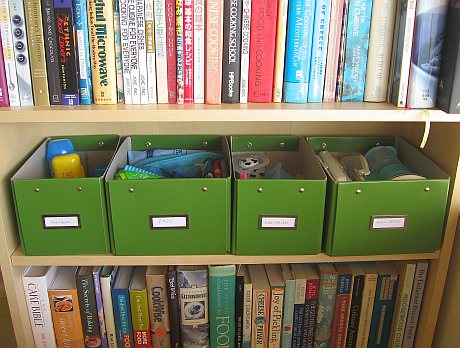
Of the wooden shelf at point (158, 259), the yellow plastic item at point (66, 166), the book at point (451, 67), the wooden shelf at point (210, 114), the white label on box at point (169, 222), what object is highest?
the book at point (451, 67)

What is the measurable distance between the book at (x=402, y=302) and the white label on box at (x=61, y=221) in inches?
31.4

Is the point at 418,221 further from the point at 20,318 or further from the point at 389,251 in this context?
the point at 20,318

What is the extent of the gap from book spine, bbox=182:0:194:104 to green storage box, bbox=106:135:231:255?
19 centimetres

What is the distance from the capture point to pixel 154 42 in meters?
1.01

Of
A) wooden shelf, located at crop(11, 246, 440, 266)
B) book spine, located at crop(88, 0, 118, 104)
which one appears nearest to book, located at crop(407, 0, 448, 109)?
wooden shelf, located at crop(11, 246, 440, 266)

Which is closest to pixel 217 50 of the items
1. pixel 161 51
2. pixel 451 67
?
pixel 161 51

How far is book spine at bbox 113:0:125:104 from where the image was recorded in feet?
3.25

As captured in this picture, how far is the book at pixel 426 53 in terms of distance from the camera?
96 centimetres

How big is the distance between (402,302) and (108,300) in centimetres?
74

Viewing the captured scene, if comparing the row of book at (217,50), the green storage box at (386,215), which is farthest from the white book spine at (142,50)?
the green storage box at (386,215)

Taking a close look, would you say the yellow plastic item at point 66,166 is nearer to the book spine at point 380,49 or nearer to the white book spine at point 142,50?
the white book spine at point 142,50

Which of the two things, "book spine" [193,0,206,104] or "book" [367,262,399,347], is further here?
"book" [367,262,399,347]

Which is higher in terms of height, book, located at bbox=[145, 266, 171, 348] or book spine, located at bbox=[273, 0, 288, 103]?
book spine, located at bbox=[273, 0, 288, 103]

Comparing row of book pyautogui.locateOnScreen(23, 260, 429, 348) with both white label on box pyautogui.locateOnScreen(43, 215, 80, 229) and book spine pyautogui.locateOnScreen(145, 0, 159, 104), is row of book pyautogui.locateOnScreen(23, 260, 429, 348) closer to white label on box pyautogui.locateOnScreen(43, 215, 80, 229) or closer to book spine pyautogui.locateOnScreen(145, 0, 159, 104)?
white label on box pyautogui.locateOnScreen(43, 215, 80, 229)
